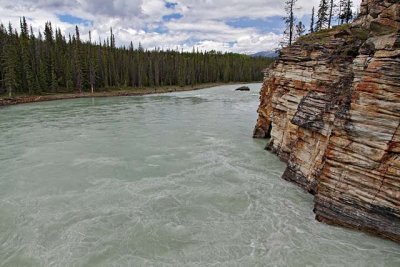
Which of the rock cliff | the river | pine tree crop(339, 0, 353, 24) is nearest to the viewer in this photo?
the river

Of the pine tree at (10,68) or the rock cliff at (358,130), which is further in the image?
the pine tree at (10,68)

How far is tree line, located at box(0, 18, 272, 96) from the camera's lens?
70.3 metres

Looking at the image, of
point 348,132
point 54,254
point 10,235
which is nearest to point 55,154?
point 10,235

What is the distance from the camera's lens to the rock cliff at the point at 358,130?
11.5 meters

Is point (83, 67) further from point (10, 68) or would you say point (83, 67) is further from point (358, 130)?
point (358, 130)

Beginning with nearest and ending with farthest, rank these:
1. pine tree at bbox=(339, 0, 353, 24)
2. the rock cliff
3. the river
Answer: the river
the rock cliff
pine tree at bbox=(339, 0, 353, 24)

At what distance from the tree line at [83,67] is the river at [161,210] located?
50.0 meters

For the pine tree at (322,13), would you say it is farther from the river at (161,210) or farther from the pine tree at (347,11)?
the river at (161,210)

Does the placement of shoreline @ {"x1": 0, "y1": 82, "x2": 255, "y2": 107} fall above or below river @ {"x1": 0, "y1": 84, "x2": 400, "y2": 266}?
above

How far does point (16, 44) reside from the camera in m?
76.5

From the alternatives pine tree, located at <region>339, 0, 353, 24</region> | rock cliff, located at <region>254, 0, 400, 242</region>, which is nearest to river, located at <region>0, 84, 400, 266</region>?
rock cliff, located at <region>254, 0, 400, 242</region>

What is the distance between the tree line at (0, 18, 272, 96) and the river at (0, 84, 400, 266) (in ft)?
164

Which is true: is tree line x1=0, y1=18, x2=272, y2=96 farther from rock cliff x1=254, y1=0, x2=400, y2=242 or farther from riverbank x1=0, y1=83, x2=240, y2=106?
rock cliff x1=254, y1=0, x2=400, y2=242

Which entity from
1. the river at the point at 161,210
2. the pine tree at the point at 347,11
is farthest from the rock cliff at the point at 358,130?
the pine tree at the point at 347,11
